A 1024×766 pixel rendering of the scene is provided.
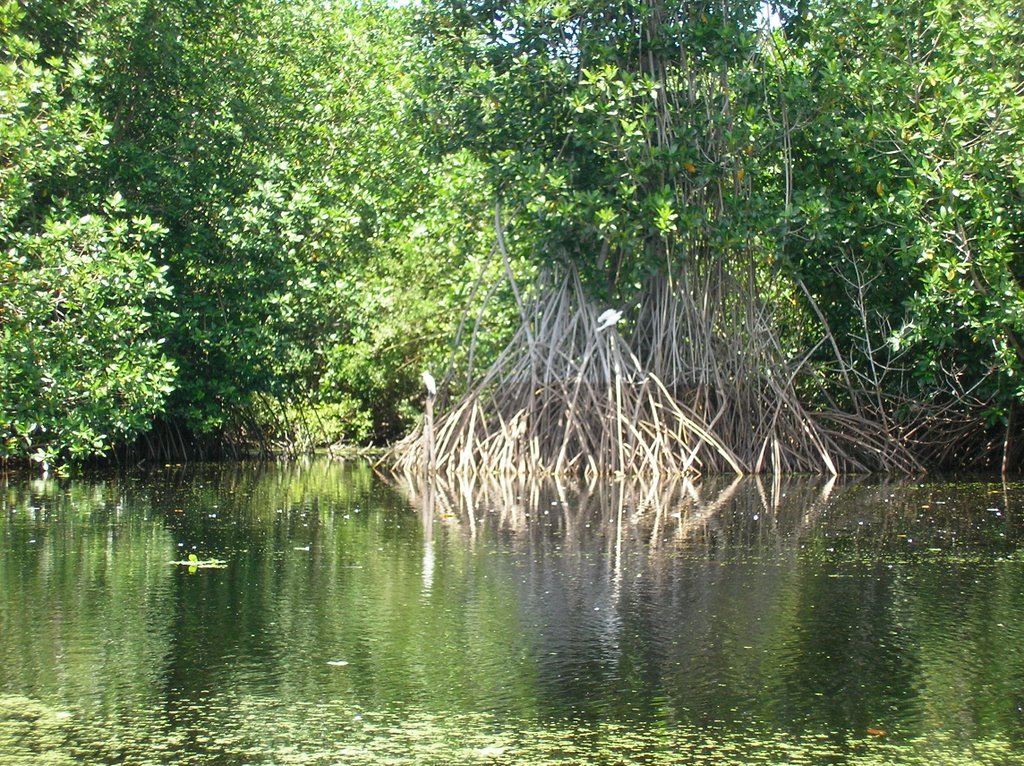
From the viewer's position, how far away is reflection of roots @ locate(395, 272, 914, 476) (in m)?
13.5

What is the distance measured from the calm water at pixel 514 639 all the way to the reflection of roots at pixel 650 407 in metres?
3.87

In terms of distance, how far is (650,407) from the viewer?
13711 mm

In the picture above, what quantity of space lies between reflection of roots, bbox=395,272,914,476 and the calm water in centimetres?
387

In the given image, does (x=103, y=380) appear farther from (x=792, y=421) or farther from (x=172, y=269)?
(x=792, y=421)

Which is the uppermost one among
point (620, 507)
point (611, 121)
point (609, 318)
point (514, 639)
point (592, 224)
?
point (611, 121)

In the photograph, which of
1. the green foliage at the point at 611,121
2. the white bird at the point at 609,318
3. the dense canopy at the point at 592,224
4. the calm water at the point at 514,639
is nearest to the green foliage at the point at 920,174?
the dense canopy at the point at 592,224

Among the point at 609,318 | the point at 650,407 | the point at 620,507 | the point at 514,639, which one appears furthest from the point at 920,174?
the point at 514,639

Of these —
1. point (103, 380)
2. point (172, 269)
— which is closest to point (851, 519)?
point (103, 380)

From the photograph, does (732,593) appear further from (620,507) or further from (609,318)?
(609,318)

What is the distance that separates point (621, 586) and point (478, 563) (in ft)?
3.33

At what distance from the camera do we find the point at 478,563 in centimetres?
722

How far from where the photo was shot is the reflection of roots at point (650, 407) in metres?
13.5

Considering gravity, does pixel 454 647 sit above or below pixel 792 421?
below

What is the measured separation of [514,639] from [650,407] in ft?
28.2
